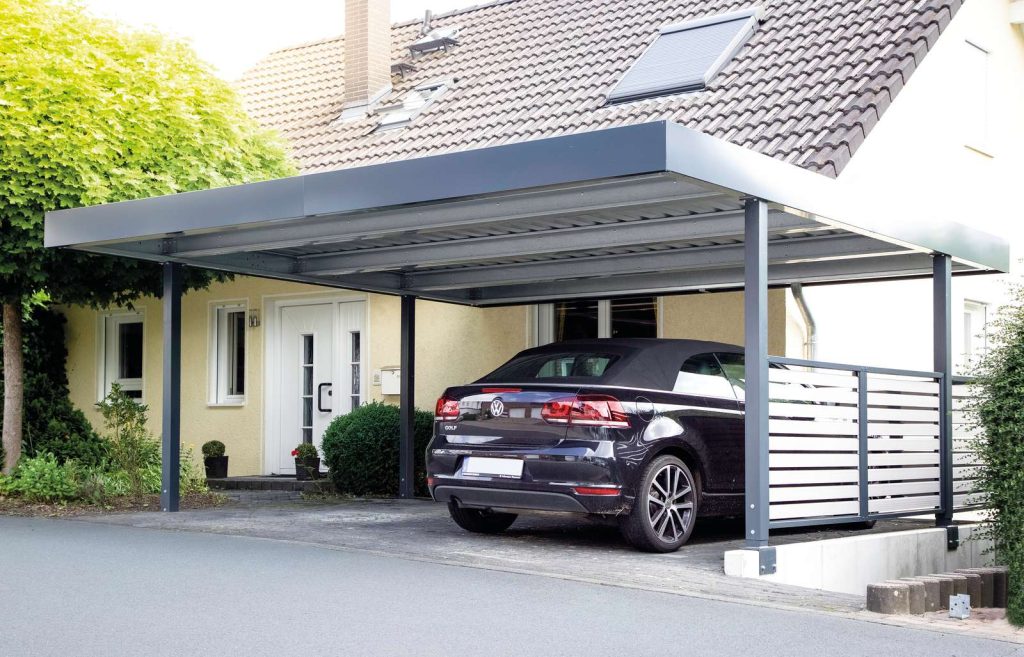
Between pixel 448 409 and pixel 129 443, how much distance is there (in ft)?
16.1

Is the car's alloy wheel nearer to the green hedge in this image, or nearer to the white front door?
the green hedge

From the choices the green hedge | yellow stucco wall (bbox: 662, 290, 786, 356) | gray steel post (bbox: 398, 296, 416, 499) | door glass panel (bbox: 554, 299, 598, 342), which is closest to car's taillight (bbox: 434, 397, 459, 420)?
gray steel post (bbox: 398, 296, 416, 499)

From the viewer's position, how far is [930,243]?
10023mm

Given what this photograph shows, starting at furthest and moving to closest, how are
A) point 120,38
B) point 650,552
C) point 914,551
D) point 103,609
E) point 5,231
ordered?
point 120,38
point 5,231
point 914,551
point 650,552
point 103,609

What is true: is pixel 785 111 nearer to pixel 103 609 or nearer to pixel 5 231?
pixel 5 231

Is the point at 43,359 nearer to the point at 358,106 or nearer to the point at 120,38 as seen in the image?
the point at 358,106

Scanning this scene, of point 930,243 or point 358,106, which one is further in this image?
point 358,106

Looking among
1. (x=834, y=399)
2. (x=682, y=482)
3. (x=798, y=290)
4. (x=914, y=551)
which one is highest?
(x=798, y=290)

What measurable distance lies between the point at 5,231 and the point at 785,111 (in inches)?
311

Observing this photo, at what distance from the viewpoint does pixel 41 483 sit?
12047 mm

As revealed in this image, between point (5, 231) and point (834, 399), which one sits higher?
point (5, 231)

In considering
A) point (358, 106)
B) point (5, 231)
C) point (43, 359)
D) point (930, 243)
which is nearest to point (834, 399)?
point (930, 243)

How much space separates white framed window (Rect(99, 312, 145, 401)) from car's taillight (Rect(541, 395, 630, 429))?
12301mm

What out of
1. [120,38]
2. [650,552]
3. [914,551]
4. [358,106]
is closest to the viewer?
[650,552]
